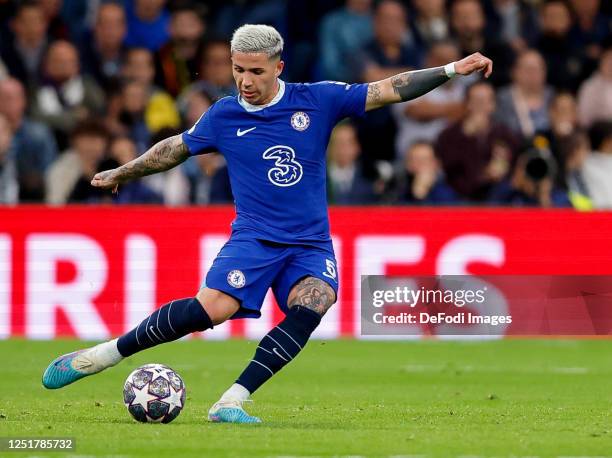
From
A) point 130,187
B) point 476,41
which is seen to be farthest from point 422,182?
point 130,187

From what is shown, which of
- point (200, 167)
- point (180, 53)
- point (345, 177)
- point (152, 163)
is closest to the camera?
point (152, 163)

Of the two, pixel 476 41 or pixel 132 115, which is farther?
pixel 476 41

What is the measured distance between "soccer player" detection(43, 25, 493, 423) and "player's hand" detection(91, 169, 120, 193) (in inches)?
7.8

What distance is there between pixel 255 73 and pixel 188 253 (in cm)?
753

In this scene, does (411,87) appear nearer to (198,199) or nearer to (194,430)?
(194,430)

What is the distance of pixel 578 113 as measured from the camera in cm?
1912

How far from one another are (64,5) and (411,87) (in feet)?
38.2

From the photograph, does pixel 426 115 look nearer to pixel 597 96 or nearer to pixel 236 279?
pixel 597 96

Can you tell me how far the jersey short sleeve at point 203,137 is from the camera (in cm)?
917

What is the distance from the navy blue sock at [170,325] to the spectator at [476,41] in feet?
35.7

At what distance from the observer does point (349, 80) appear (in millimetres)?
18875

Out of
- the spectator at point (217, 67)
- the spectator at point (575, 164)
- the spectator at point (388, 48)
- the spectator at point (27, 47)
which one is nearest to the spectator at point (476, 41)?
the spectator at point (388, 48)

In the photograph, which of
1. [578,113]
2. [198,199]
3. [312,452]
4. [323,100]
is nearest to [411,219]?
[198,199]

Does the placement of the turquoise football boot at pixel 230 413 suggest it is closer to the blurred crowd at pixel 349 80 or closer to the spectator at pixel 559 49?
the blurred crowd at pixel 349 80
